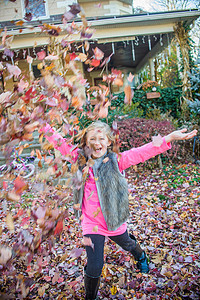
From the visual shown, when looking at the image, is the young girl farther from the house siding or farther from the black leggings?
the house siding

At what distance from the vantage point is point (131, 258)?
2.66m

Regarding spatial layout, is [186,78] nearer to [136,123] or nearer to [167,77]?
[136,123]

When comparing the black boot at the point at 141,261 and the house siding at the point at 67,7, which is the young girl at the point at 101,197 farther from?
the house siding at the point at 67,7

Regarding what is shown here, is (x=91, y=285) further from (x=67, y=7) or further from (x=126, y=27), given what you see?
(x=67, y=7)

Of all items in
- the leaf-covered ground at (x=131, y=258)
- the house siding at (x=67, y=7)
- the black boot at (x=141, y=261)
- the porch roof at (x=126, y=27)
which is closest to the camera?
the leaf-covered ground at (x=131, y=258)

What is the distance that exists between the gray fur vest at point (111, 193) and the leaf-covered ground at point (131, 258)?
0.35 metres

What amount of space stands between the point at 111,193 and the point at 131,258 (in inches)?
45.7

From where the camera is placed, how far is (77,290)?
2234 millimetres

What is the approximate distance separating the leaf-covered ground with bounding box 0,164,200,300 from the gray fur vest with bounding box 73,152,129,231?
0.35 m

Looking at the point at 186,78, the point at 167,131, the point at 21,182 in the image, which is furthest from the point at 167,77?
the point at 21,182

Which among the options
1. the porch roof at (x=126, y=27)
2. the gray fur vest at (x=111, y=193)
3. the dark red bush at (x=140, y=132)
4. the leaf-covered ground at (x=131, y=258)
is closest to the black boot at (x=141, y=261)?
the leaf-covered ground at (x=131, y=258)

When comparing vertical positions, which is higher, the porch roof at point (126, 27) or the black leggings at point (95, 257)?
the porch roof at point (126, 27)

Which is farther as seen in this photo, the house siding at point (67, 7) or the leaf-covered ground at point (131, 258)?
the house siding at point (67, 7)

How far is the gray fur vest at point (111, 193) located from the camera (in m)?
1.91
